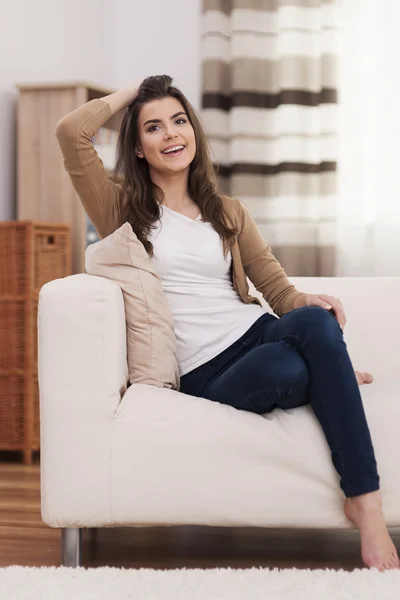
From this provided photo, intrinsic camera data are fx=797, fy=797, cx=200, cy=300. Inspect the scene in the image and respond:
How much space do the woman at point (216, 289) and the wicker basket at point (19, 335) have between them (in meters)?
0.90

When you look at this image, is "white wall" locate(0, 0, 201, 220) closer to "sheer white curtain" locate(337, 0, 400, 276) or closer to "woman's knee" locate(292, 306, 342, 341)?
"sheer white curtain" locate(337, 0, 400, 276)

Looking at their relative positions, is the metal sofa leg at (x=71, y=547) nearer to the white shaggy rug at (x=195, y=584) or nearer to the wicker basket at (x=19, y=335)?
the white shaggy rug at (x=195, y=584)

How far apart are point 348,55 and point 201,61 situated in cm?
67

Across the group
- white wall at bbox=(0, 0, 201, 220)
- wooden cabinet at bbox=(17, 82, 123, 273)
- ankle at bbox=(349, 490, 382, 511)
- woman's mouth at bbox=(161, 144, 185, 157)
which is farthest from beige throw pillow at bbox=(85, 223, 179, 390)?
white wall at bbox=(0, 0, 201, 220)

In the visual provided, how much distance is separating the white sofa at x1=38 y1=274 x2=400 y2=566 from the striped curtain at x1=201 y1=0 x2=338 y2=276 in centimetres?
195

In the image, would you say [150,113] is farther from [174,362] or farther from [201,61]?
[201,61]

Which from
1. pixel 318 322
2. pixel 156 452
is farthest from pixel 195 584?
pixel 318 322

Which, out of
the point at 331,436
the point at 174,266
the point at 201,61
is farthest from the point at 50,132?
the point at 331,436

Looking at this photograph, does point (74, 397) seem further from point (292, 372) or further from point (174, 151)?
point (174, 151)

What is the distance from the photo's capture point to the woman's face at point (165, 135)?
1986 mm

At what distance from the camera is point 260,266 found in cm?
207

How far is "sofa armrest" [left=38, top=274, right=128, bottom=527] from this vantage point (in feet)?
5.28

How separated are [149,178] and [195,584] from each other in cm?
→ 107

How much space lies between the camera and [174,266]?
191cm
